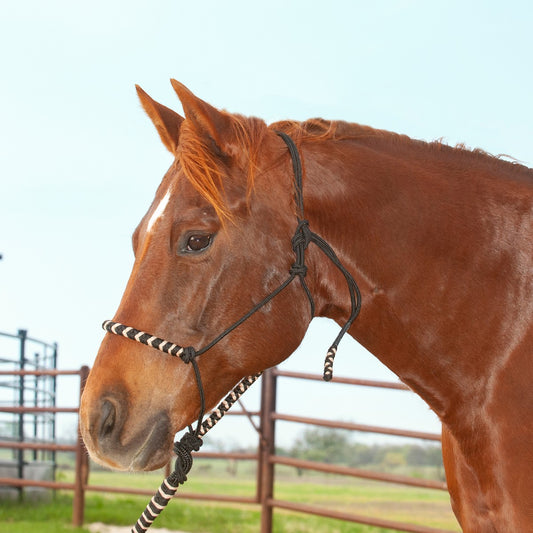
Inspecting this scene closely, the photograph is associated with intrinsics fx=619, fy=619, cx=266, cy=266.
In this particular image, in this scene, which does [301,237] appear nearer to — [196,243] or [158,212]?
[196,243]

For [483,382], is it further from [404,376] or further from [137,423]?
[137,423]

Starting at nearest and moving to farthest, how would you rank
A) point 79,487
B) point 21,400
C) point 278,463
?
point 278,463
point 79,487
point 21,400

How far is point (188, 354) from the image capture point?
66.7 inches

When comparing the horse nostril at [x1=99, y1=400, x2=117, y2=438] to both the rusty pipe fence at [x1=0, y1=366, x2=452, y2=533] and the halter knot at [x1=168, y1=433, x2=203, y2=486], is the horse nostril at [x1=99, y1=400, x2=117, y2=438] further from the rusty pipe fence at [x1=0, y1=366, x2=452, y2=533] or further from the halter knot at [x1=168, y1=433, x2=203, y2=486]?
the rusty pipe fence at [x1=0, y1=366, x2=452, y2=533]

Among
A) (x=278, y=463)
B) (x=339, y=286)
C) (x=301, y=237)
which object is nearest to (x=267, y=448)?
(x=278, y=463)

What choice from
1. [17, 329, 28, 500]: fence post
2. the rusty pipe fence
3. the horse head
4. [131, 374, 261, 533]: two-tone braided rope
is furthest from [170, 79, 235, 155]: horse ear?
[17, 329, 28, 500]: fence post

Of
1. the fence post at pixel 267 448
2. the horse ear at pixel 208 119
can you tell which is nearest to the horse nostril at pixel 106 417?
the horse ear at pixel 208 119

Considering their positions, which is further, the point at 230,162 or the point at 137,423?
the point at 230,162

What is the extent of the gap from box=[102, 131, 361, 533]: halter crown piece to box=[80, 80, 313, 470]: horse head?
2 cm

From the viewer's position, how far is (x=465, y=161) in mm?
2031

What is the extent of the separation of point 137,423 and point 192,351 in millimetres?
237

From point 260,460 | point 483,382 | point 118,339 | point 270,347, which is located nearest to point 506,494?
point 483,382

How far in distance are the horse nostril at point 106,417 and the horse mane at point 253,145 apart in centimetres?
59

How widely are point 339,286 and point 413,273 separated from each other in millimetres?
225
